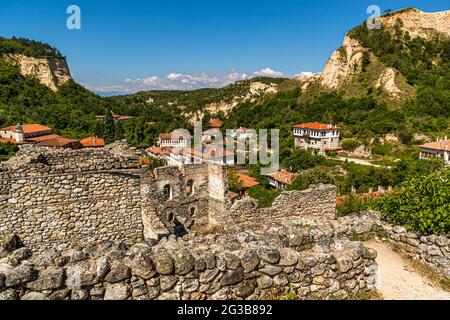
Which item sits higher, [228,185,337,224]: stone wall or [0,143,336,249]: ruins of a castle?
[0,143,336,249]: ruins of a castle

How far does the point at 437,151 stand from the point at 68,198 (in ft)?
165

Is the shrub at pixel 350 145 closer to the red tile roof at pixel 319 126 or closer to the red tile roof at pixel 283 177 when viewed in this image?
the red tile roof at pixel 319 126

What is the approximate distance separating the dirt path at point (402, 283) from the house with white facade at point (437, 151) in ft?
144

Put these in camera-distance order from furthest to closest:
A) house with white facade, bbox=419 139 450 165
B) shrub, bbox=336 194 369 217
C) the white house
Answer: the white house, house with white facade, bbox=419 139 450 165, shrub, bbox=336 194 369 217

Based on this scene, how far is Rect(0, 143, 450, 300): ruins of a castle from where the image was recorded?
3.79 m

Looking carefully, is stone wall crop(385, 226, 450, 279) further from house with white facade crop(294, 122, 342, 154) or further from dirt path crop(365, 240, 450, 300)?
house with white facade crop(294, 122, 342, 154)

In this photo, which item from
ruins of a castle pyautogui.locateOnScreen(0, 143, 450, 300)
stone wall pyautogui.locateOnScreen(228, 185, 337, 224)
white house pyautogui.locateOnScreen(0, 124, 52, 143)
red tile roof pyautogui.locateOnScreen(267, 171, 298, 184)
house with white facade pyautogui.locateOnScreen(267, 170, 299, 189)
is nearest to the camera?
ruins of a castle pyautogui.locateOnScreen(0, 143, 450, 300)

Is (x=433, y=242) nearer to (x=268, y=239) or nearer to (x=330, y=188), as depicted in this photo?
(x=268, y=239)

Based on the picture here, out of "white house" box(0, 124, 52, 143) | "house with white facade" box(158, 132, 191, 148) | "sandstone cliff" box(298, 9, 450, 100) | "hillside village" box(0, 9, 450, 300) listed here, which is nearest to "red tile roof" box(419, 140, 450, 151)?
"hillside village" box(0, 9, 450, 300)

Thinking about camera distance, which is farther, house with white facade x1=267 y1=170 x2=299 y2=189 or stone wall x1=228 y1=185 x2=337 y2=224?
house with white facade x1=267 y1=170 x2=299 y2=189

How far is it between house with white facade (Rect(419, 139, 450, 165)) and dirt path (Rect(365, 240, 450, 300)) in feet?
144

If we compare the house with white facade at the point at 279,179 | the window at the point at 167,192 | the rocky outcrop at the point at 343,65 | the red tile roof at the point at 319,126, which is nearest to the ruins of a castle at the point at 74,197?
the window at the point at 167,192

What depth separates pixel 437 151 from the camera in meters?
→ 45.5

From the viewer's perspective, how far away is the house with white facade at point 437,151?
44569 mm
